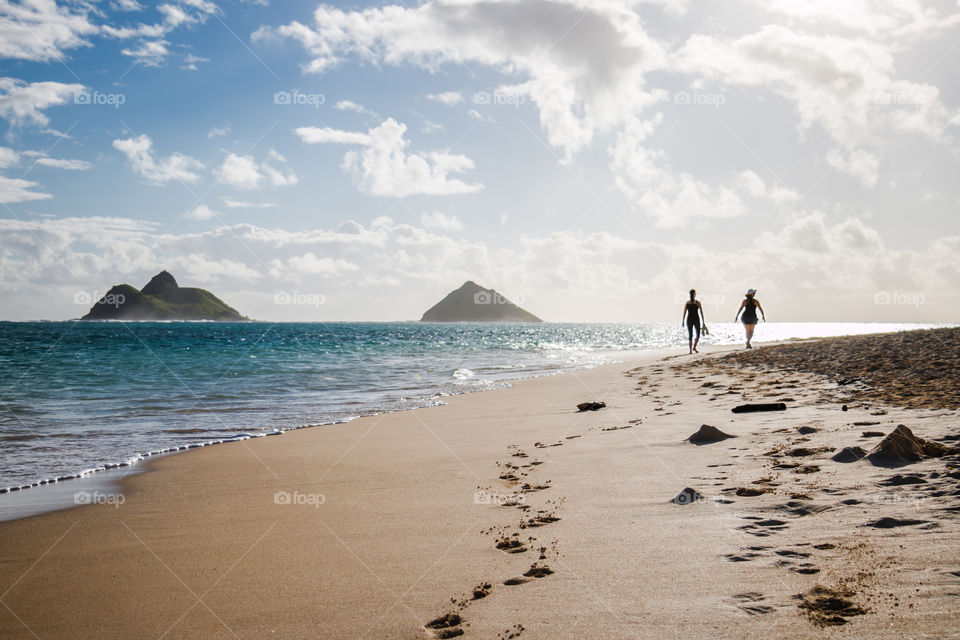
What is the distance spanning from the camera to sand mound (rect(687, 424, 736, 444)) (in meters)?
6.97

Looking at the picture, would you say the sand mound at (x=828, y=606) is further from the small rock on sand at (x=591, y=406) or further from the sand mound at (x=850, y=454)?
the small rock on sand at (x=591, y=406)

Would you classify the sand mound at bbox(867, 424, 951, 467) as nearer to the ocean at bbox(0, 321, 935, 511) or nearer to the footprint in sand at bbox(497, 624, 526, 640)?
the footprint in sand at bbox(497, 624, 526, 640)

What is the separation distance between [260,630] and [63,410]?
14526 mm

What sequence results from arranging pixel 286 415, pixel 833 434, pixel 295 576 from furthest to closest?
1. pixel 286 415
2. pixel 833 434
3. pixel 295 576

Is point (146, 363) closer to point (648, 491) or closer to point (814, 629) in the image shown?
point (648, 491)

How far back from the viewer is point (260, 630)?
10.9ft

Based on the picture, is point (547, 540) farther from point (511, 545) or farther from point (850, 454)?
point (850, 454)

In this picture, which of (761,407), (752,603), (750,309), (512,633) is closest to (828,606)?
(752,603)

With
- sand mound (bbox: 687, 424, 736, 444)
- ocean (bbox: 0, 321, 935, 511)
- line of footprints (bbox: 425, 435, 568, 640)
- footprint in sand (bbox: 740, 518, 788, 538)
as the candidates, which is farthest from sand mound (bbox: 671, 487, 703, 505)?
ocean (bbox: 0, 321, 935, 511)

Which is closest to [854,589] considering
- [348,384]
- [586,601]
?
[586,601]
